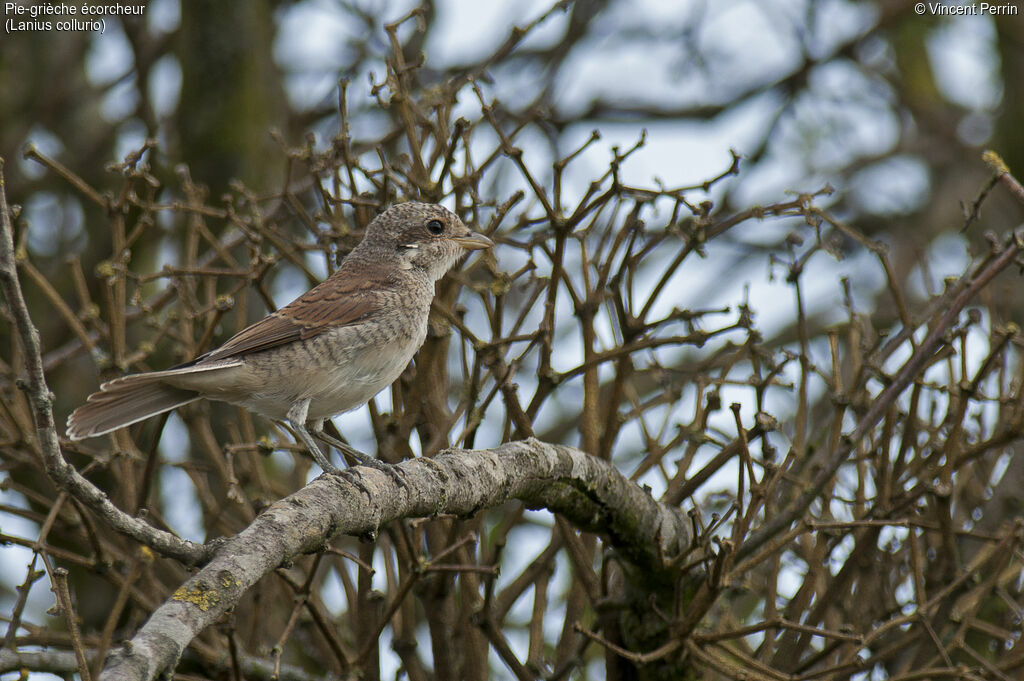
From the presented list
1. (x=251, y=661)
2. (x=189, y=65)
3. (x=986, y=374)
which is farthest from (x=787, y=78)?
(x=251, y=661)

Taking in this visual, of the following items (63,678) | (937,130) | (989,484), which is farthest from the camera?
(937,130)

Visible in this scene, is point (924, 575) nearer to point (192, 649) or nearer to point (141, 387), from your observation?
point (192, 649)

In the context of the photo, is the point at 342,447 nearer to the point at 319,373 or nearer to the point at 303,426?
the point at 303,426

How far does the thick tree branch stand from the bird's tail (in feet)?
2.95

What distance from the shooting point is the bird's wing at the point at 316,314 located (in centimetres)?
373

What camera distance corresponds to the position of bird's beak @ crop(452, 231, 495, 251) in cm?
363

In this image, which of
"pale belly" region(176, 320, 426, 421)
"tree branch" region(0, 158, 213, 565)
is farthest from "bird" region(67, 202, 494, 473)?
"tree branch" region(0, 158, 213, 565)

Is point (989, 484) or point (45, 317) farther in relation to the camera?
point (45, 317)

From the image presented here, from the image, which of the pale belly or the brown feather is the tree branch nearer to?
the pale belly

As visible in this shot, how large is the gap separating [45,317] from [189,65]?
1759 mm

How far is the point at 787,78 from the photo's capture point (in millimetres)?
7797

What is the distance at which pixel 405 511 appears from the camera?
8.96 ft


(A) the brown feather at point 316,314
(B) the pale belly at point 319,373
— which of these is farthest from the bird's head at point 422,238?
(B) the pale belly at point 319,373

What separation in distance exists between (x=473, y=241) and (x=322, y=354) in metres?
0.68
